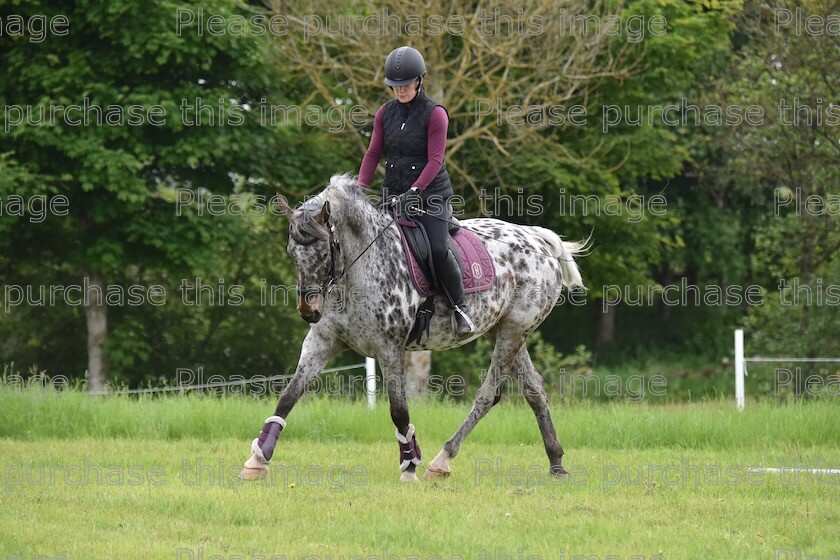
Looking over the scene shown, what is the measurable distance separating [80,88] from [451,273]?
14.5 meters

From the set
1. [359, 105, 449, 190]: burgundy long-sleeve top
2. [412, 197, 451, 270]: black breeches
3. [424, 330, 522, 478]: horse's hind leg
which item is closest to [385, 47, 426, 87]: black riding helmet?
[359, 105, 449, 190]: burgundy long-sleeve top

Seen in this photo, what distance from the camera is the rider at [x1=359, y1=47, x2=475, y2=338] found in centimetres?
863

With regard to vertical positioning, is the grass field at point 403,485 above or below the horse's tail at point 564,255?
→ below

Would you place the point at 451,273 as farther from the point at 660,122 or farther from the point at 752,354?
the point at 752,354

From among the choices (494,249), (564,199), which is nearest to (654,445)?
(494,249)

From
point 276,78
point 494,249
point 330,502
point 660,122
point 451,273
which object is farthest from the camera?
point 660,122

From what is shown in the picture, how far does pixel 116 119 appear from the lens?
20.8 meters

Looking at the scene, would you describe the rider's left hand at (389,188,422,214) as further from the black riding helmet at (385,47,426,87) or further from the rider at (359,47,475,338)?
the black riding helmet at (385,47,426,87)

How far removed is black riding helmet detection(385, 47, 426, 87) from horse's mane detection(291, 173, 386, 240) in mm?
885

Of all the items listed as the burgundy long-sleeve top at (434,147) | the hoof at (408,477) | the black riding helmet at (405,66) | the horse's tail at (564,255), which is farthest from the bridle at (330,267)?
the horse's tail at (564,255)

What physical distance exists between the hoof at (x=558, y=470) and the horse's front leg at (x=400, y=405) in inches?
52.9

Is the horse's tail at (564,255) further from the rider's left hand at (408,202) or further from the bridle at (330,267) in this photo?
the bridle at (330,267)

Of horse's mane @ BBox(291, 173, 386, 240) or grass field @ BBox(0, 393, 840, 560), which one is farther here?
horse's mane @ BBox(291, 173, 386, 240)

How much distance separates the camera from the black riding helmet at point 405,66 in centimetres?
855
